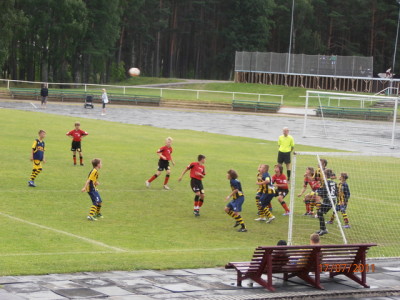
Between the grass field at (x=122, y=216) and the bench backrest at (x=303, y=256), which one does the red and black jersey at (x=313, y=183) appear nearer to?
the grass field at (x=122, y=216)

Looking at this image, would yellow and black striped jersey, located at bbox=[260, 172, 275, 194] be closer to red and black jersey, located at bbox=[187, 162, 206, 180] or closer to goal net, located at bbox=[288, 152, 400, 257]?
goal net, located at bbox=[288, 152, 400, 257]

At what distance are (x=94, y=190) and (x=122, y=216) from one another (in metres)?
1.56

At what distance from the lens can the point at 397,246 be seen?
1962 centimetres

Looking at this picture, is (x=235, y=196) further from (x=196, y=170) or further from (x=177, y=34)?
(x=177, y=34)

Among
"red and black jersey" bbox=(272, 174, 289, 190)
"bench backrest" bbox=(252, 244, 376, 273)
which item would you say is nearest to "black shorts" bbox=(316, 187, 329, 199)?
"red and black jersey" bbox=(272, 174, 289, 190)

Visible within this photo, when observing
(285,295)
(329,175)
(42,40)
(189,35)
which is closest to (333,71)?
(42,40)

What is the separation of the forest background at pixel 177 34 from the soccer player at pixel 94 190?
62.6m

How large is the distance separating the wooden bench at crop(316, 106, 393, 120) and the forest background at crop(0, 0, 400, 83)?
3405cm

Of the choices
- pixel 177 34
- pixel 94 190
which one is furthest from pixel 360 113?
pixel 177 34

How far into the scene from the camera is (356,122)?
2247 inches

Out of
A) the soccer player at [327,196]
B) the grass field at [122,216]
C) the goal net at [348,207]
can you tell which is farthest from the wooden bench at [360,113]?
the soccer player at [327,196]

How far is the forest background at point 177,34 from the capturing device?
278 feet

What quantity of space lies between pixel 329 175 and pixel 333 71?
224ft

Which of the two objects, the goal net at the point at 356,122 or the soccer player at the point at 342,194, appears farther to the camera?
the goal net at the point at 356,122
